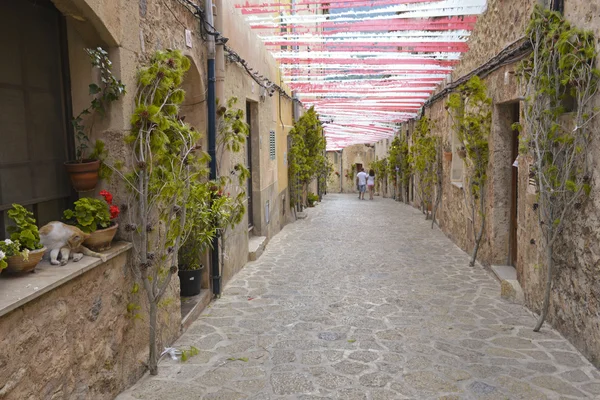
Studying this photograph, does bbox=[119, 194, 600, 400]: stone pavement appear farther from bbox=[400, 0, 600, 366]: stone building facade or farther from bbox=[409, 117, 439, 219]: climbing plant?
bbox=[409, 117, 439, 219]: climbing plant

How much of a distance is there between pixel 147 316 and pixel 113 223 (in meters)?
0.88

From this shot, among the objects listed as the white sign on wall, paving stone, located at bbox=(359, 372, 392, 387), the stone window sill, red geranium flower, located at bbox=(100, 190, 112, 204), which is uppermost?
the white sign on wall

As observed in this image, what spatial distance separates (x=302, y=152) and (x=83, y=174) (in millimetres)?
10096

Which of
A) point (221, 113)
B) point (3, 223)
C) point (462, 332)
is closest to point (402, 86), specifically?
point (221, 113)

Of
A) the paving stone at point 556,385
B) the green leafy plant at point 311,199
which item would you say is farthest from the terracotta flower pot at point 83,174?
the green leafy plant at point 311,199

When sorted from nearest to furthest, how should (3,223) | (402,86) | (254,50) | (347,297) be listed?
(3,223) → (347,297) → (254,50) → (402,86)

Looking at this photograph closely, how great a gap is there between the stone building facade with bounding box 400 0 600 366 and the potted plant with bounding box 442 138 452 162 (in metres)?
0.46

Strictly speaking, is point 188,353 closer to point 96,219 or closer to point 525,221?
point 96,219

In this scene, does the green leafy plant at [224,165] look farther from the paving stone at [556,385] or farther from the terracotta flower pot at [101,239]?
the paving stone at [556,385]

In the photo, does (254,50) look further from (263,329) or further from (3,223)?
(3,223)

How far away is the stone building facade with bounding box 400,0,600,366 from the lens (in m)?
3.95

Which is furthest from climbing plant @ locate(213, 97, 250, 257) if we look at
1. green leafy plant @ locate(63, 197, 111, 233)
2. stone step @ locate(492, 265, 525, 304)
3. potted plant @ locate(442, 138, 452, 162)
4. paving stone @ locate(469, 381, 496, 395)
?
potted plant @ locate(442, 138, 452, 162)

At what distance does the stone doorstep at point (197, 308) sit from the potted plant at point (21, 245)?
2.19 metres

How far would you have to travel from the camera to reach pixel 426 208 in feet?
43.7
